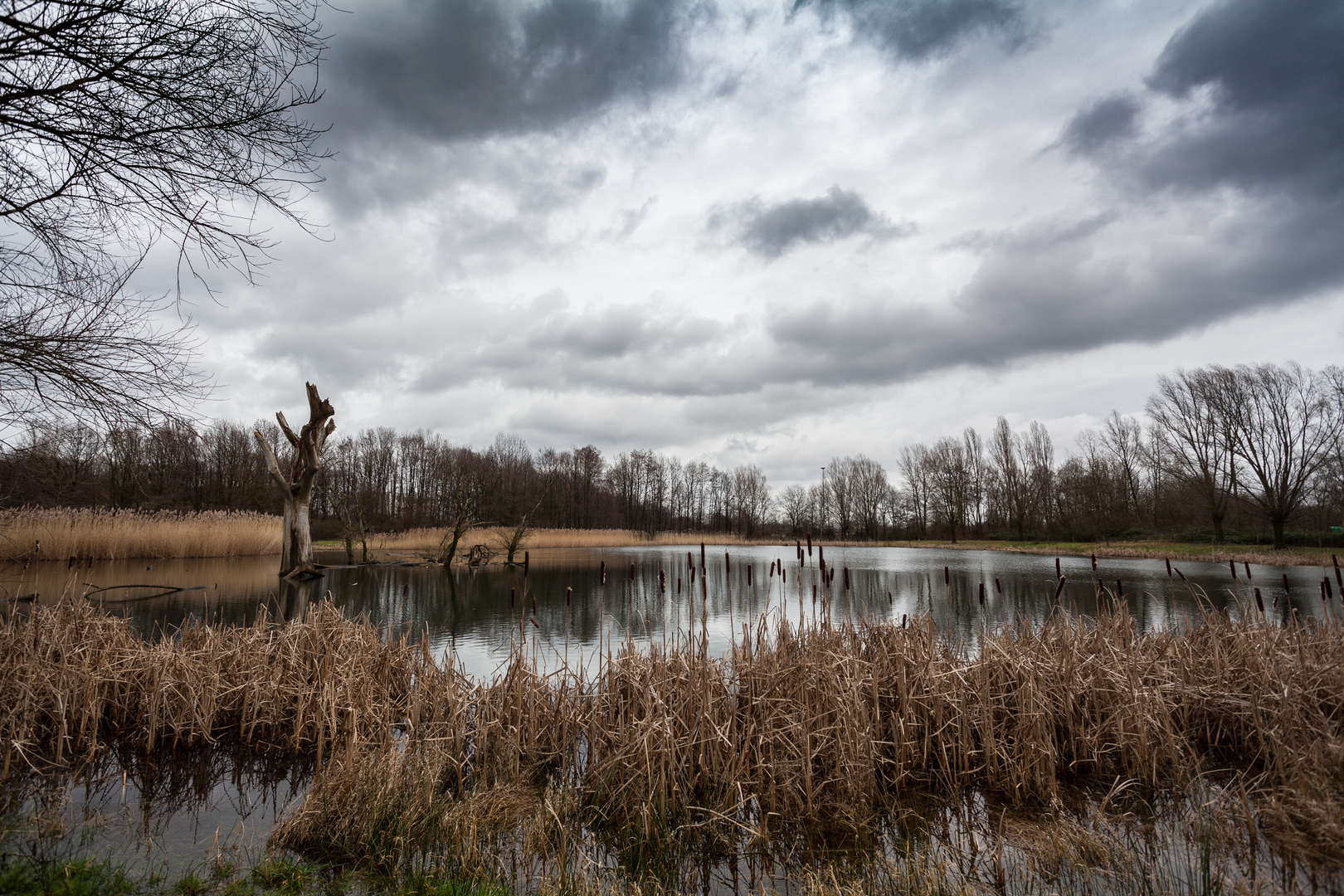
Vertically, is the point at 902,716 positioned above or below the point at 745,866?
above

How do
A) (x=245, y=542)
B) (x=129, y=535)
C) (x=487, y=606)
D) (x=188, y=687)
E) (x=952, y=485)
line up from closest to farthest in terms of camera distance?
(x=188, y=687), (x=487, y=606), (x=129, y=535), (x=245, y=542), (x=952, y=485)

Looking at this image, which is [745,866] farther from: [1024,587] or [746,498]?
[746,498]

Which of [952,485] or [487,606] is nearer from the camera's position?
[487,606]

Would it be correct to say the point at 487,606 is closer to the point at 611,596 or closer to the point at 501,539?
the point at 611,596

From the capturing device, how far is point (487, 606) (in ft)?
43.9

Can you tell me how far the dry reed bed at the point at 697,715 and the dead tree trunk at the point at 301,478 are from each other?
1099 cm

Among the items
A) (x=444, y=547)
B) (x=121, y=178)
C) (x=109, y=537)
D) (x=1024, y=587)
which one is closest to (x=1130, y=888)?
(x=121, y=178)

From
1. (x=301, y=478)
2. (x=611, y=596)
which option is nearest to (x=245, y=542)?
(x=301, y=478)

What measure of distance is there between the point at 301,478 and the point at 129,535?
7565 mm

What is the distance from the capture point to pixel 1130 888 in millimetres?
3197

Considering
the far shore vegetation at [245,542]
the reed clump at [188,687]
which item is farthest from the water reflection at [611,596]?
the far shore vegetation at [245,542]

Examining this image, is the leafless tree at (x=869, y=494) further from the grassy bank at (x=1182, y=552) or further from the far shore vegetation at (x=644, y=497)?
the grassy bank at (x=1182, y=552)

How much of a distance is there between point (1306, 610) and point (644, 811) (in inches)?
670

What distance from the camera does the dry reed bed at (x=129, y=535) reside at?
52.8ft
